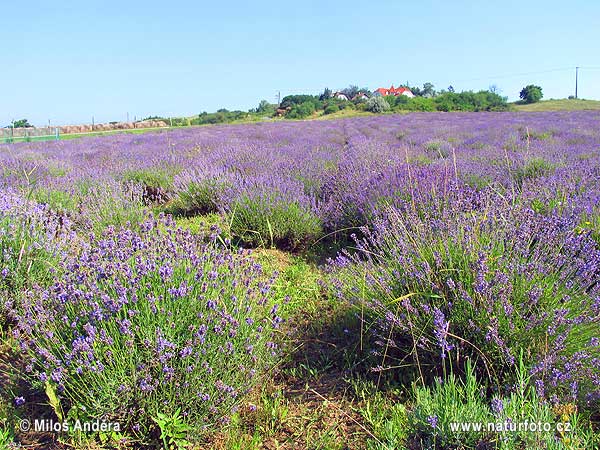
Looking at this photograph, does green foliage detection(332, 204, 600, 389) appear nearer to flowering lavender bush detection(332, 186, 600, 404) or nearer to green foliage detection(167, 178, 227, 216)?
flowering lavender bush detection(332, 186, 600, 404)

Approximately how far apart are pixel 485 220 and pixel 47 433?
7.69 ft

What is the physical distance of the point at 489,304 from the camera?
1.86m

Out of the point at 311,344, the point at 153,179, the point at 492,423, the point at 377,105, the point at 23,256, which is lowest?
the point at 311,344

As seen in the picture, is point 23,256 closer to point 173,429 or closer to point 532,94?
point 173,429

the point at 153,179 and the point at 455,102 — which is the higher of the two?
the point at 455,102

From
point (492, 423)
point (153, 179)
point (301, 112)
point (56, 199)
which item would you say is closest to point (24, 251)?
point (56, 199)

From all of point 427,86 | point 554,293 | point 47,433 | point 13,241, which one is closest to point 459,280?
point 554,293

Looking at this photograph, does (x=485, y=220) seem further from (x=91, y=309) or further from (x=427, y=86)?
(x=427, y=86)

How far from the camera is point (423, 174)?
3992 millimetres

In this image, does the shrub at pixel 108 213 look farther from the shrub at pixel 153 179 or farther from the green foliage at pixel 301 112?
the green foliage at pixel 301 112

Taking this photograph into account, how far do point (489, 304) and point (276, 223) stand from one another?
2517 millimetres

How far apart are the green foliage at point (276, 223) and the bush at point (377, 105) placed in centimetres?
4104

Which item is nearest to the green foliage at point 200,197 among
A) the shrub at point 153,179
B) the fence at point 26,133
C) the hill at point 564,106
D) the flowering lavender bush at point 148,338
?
the shrub at point 153,179

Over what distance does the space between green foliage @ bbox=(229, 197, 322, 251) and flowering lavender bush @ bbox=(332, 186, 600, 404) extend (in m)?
1.71
